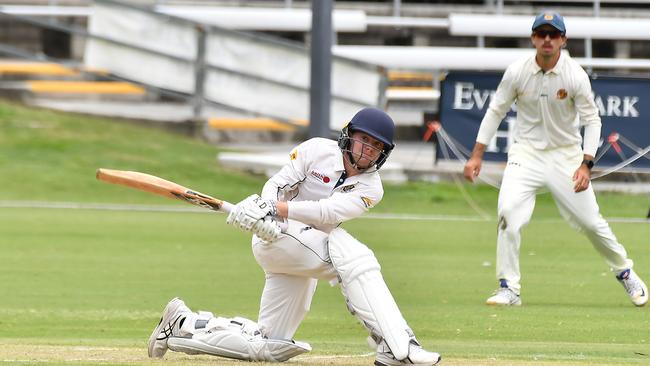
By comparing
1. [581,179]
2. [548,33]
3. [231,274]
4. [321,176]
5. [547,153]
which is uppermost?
[548,33]

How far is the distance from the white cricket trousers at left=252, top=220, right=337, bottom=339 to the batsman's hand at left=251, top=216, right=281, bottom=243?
0.37ft

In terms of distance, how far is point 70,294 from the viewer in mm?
11523

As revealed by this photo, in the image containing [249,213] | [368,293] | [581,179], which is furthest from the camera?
[581,179]

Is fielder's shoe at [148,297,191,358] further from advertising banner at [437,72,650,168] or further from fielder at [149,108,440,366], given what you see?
advertising banner at [437,72,650,168]

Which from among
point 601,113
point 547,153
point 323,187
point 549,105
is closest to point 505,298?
point 547,153

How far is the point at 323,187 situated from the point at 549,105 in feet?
12.2

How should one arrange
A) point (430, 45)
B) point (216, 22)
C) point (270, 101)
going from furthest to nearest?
point (430, 45), point (216, 22), point (270, 101)

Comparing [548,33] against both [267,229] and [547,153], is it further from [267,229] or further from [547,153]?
[267,229]

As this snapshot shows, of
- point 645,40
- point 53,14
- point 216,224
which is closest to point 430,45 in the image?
point 645,40

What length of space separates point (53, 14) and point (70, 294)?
1673cm

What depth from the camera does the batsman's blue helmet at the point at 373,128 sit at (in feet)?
24.9

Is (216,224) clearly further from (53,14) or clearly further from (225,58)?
(53,14)

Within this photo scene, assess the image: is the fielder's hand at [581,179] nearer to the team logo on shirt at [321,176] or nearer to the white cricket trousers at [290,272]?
the white cricket trousers at [290,272]

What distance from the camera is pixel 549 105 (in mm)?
11070
